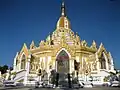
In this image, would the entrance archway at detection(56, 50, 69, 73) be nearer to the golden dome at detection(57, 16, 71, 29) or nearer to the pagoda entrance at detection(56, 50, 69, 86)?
the pagoda entrance at detection(56, 50, 69, 86)

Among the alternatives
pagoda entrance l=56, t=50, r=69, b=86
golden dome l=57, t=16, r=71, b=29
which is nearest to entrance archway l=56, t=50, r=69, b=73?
pagoda entrance l=56, t=50, r=69, b=86

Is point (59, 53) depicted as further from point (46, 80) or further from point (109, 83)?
point (109, 83)

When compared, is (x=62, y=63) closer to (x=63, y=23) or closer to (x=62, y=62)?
(x=62, y=62)

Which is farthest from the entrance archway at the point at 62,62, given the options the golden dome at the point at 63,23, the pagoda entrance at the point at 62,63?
the golden dome at the point at 63,23

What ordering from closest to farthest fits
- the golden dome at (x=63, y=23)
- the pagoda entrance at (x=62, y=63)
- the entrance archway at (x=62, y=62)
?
the pagoda entrance at (x=62, y=63) < the entrance archway at (x=62, y=62) < the golden dome at (x=63, y=23)

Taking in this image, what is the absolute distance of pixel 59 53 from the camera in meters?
31.5

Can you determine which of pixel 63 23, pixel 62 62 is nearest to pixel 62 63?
pixel 62 62

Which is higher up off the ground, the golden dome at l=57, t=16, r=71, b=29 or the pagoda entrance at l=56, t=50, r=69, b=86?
the golden dome at l=57, t=16, r=71, b=29

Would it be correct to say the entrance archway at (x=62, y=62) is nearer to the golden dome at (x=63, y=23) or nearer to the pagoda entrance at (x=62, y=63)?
A: the pagoda entrance at (x=62, y=63)

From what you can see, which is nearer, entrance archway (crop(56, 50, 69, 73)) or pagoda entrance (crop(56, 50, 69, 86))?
pagoda entrance (crop(56, 50, 69, 86))

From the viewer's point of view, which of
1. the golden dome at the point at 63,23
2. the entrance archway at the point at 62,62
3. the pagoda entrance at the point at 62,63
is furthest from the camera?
the golden dome at the point at 63,23

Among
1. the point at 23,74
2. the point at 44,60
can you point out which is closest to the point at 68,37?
the point at 44,60

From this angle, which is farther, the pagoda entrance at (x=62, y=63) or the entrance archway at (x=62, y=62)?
the entrance archway at (x=62, y=62)

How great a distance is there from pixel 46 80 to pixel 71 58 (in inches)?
240
